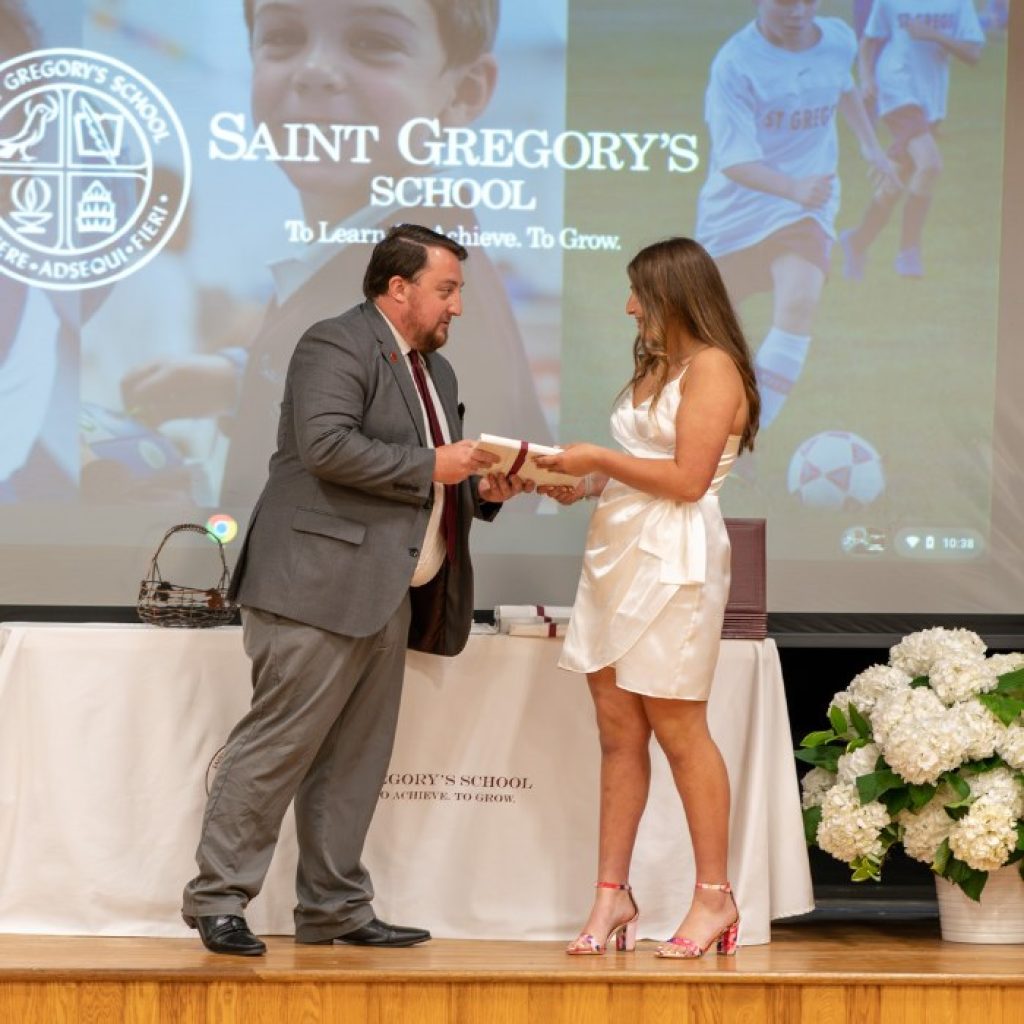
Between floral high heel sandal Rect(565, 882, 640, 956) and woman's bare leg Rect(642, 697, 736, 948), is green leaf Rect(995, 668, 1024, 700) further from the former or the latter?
floral high heel sandal Rect(565, 882, 640, 956)

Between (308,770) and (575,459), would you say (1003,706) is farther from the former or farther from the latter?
(308,770)

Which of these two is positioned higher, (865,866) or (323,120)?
(323,120)

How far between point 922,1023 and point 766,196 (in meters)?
2.45

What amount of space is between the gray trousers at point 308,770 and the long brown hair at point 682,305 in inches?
32.8

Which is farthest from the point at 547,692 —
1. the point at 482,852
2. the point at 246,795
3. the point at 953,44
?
the point at 953,44

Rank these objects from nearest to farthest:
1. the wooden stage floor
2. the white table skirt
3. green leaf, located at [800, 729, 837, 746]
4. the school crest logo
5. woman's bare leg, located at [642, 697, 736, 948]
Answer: the wooden stage floor → woman's bare leg, located at [642, 697, 736, 948] → the white table skirt → green leaf, located at [800, 729, 837, 746] → the school crest logo

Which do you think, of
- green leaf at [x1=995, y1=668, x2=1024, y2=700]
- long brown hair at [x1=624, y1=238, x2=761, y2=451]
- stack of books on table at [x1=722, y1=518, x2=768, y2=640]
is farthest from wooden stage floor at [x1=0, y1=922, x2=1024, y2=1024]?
long brown hair at [x1=624, y1=238, x2=761, y2=451]

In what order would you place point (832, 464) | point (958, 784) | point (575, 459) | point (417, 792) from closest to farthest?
point (575, 459) < point (958, 784) < point (417, 792) < point (832, 464)

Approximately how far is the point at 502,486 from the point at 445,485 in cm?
15

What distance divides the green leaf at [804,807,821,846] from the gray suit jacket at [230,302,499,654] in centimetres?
127

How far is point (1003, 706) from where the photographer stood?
395cm

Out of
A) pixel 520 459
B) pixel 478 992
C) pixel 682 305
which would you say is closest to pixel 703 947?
pixel 478 992

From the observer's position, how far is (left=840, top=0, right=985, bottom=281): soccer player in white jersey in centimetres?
487

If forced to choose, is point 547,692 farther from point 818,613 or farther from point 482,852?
point 818,613
